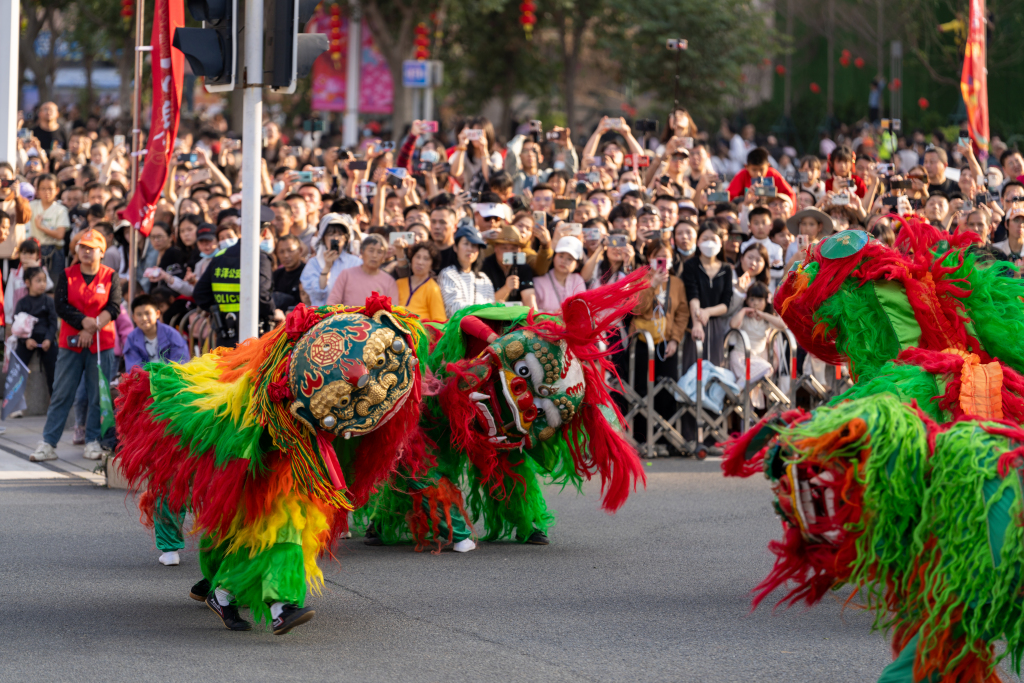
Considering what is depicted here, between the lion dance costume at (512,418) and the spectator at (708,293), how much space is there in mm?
3127

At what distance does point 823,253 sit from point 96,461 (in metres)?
6.26

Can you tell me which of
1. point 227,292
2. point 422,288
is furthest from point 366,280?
point 227,292

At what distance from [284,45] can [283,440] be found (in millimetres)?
3225

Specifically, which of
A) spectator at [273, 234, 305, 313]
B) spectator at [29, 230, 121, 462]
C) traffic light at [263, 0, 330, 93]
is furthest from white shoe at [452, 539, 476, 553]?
spectator at [273, 234, 305, 313]

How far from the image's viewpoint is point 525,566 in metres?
6.95

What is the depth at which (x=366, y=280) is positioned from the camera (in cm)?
948

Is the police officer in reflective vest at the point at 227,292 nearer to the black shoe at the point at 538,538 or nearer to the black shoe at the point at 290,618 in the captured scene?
the black shoe at the point at 538,538

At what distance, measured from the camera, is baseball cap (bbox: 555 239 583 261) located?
32.3ft

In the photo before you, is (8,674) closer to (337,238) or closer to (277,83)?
(277,83)

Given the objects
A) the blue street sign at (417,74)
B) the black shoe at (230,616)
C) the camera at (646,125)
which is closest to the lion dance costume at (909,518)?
the black shoe at (230,616)

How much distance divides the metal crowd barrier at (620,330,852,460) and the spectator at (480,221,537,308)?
40.5 inches

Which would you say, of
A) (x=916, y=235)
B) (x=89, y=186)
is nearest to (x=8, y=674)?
(x=916, y=235)

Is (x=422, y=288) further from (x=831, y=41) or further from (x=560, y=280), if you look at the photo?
(x=831, y=41)

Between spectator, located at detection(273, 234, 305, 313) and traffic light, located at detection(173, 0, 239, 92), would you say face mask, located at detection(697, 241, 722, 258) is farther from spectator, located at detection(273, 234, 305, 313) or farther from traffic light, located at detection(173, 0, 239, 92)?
traffic light, located at detection(173, 0, 239, 92)
